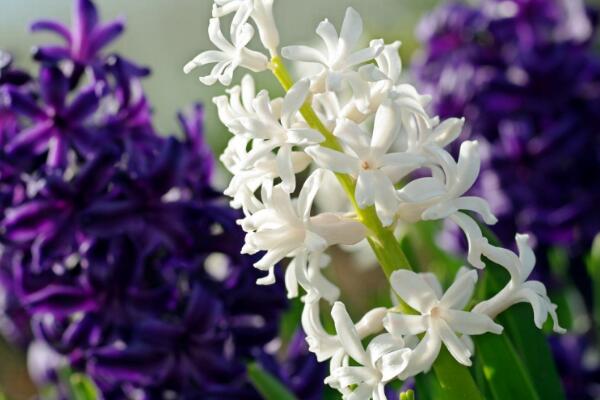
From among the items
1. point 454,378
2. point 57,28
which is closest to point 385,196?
point 454,378

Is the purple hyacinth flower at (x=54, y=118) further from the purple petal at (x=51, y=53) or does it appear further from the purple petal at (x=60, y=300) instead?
the purple petal at (x=60, y=300)

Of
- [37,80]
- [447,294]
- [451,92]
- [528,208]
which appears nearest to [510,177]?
[528,208]

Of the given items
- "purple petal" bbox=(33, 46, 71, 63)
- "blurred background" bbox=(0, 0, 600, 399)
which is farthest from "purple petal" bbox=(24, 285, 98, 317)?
"blurred background" bbox=(0, 0, 600, 399)

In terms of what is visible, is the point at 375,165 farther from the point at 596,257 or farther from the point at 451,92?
the point at 451,92

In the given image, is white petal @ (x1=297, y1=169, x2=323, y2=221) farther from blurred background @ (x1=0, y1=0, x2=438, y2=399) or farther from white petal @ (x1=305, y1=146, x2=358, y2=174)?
blurred background @ (x1=0, y1=0, x2=438, y2=399)

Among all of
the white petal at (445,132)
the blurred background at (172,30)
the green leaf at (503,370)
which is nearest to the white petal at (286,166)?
the white petal at (445,132)

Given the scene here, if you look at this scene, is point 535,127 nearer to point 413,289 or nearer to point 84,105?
point 84,105
